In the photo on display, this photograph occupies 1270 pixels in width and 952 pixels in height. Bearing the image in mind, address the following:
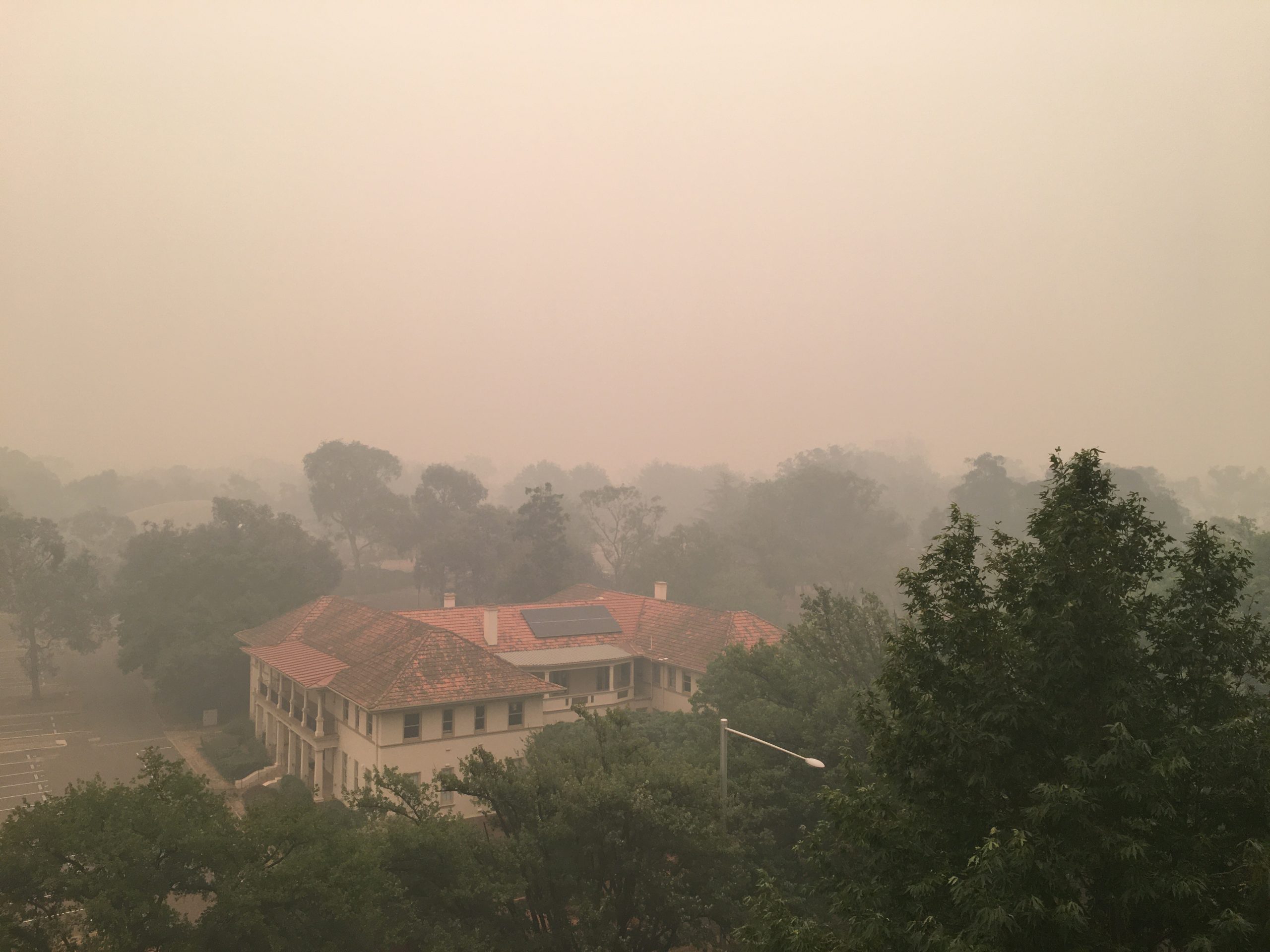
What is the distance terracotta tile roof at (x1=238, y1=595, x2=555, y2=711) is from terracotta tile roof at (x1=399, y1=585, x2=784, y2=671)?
2.31 meters

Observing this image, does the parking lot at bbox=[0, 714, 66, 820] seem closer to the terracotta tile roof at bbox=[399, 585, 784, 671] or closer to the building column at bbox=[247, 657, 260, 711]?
the building column at bbox=[247, 657, 260, 711]

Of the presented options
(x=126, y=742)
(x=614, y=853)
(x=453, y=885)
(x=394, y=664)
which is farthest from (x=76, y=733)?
(x=614, y=853)

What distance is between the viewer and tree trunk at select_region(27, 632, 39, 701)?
60500 millimetres

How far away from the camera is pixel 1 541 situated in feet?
213

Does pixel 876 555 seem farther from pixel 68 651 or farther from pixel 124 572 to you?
pixel 68 651

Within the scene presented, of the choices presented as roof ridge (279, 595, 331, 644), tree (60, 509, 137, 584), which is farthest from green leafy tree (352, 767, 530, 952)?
tree (60, 509, 137, 584)

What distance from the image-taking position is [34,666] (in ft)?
199

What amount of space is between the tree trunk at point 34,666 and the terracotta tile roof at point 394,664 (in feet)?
78.1

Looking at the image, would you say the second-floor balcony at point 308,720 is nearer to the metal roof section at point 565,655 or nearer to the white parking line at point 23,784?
the metal roof section at point 565,655

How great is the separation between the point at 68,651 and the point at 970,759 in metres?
82.6

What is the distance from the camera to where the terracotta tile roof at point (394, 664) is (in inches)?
1462

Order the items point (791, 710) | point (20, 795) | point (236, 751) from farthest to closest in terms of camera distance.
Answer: point (236, 751)
point (20, 795)
point (791, 710)

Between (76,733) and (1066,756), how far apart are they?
194 feet

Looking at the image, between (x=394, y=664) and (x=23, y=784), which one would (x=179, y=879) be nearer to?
(x=394, y=664)
